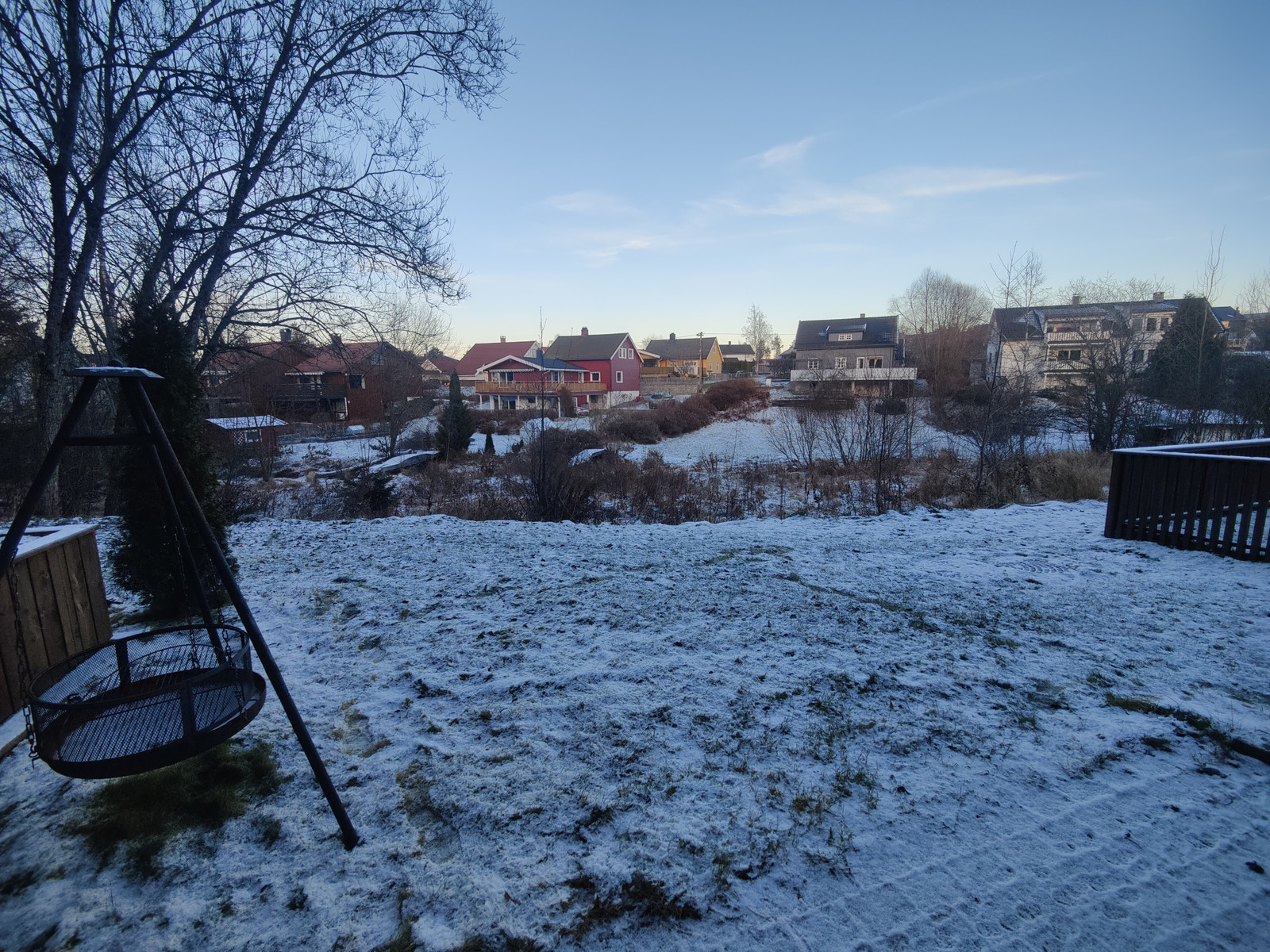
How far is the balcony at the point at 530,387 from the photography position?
3866 centimetres

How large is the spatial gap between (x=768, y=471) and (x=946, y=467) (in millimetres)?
3771

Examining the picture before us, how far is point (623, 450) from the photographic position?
1958 centimetres

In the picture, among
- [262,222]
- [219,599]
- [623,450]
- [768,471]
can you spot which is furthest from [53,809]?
[623,450]

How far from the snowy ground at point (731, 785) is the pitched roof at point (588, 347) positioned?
134ft

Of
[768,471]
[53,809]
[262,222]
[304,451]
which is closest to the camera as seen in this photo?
[53,809]

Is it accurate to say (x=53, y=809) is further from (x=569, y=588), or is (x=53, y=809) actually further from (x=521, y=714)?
(x=569, y=588)

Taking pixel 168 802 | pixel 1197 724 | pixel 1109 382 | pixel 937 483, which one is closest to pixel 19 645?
pixel 168 802

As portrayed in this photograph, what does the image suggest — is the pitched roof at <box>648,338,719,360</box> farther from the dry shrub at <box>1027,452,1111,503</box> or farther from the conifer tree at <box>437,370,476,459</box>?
the dry shrub at <box>1027,452,1111,503</box>

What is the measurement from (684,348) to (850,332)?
30931mm

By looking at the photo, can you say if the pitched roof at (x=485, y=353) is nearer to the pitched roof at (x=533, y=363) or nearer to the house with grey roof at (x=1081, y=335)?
the pitched roof at (x=533, y=363)

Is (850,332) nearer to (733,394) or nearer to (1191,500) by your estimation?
(733,394)

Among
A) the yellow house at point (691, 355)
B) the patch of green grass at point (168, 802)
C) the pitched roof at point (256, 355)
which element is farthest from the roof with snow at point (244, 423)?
the yellow house at point (691, 355)

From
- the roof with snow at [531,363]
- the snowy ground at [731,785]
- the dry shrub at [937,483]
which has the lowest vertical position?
the dry shrub at [937,483]

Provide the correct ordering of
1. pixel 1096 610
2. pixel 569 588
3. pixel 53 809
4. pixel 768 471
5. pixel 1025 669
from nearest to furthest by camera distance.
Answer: pixel 53 809 → pixel 1025 669 → pixel 1096 610 → pixel 569 588 → pixel 768 471
